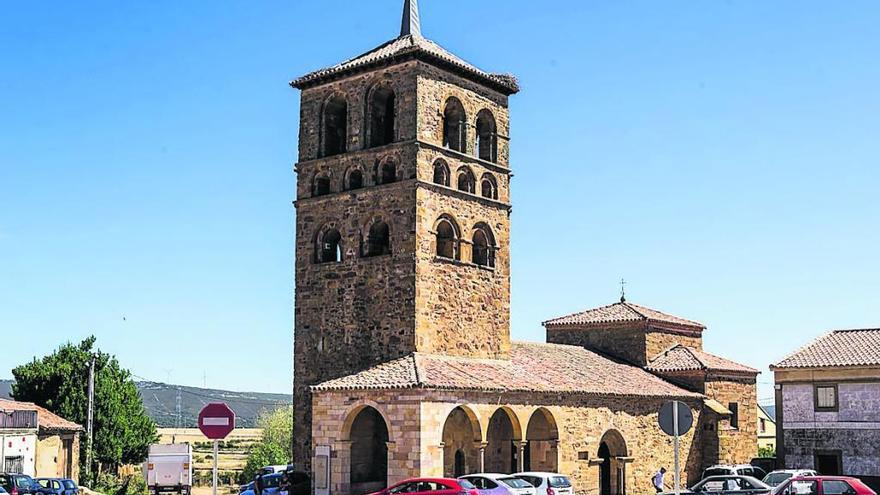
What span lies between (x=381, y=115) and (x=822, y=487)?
20.7 metres

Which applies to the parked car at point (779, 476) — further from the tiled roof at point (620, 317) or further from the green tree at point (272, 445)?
the green tree at point (272, 445)

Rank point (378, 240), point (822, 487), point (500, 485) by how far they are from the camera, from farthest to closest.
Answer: point (378, 240) < point (500, 485) < point (822, 487)

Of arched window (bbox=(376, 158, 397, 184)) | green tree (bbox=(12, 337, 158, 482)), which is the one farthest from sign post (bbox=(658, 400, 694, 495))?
green tree (bbox=(12, 337, 158, 482))

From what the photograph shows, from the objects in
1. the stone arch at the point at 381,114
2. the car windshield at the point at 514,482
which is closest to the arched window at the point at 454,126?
the stone arch at the point at 381,114

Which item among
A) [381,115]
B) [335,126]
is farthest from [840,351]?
[335,126]

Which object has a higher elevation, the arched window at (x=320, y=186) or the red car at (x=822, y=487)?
the arched window at (x=320, y=186)

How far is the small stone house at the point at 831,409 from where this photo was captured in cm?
4066

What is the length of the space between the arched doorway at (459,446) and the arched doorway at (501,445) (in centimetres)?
60

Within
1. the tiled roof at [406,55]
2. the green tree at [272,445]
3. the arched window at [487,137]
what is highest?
the tiled roof at [406,55]

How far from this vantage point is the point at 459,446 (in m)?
37.4

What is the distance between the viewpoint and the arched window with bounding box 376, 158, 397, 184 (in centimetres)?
3866

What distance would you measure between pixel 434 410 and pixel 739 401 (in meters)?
22.4

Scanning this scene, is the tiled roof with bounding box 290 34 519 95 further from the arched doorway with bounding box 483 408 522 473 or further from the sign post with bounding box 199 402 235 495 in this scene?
the sign post with bounding box 199 402 235 495

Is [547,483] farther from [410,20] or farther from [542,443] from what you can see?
[410,20]
